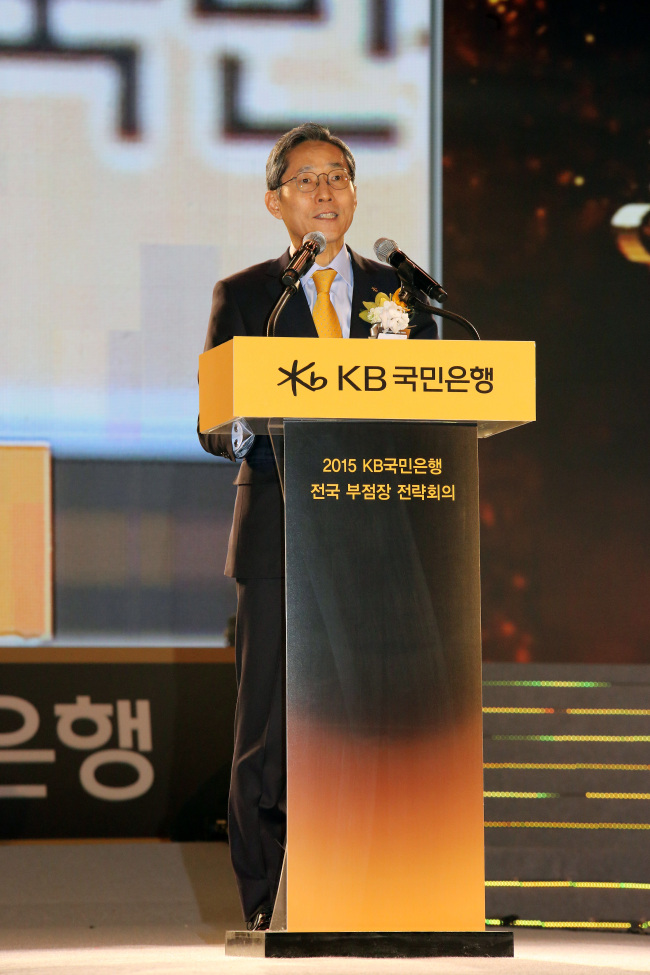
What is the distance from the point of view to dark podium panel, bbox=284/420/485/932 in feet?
6.74

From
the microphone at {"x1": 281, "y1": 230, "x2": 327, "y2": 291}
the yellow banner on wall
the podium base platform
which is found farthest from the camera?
the yellow banner on wall

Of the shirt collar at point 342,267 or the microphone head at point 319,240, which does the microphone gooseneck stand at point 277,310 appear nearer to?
the microphone head at point 319,240

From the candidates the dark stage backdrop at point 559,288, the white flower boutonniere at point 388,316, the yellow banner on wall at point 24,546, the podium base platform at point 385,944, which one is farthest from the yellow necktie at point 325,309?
the dark stage backdrop at point 559,288

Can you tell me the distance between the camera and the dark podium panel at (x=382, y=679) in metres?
2.05

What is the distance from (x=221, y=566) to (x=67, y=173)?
1.55m

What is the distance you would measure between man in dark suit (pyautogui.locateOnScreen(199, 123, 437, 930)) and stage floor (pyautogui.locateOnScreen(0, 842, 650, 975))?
0.77 ft

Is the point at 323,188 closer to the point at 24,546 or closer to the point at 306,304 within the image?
the point at 306,304

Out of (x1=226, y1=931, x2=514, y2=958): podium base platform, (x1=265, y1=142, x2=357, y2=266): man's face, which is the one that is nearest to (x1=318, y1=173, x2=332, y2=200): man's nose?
(x1=265, y1=142, x2=357, y2=266): man's face

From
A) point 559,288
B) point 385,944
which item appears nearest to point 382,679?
point 385,944

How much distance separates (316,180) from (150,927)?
1.91 m

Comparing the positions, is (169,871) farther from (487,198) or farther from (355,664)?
(487,198)

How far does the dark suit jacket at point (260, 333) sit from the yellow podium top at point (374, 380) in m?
0.31

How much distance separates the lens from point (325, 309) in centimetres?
246

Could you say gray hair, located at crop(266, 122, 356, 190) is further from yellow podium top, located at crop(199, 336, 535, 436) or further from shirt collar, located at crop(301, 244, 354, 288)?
yellow podium top, located at crop(199, 336, 535, 436)
